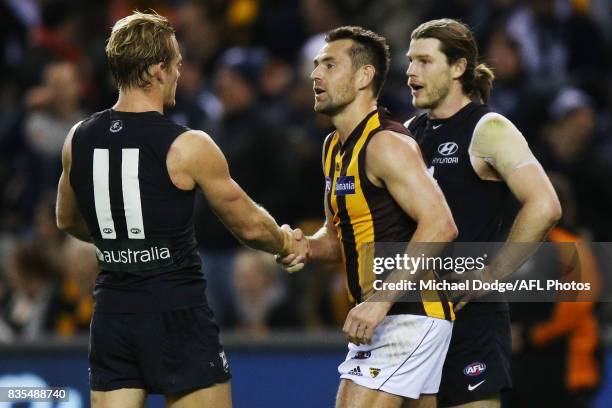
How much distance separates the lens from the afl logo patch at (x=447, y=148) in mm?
6184

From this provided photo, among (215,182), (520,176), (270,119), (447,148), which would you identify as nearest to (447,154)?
(447,148)

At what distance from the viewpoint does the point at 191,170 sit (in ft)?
18.0

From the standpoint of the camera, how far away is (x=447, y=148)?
20.4ft

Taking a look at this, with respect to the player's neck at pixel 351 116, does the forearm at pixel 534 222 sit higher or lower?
lower

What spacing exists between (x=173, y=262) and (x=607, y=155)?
577 cm

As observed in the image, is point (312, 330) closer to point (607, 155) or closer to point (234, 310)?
point (234, 310)

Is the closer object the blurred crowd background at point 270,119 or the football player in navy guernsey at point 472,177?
the football player in navy guernsey at point 472,177

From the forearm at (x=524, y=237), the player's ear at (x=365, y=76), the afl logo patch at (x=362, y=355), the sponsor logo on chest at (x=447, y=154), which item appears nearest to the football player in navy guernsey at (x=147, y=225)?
the afl logo patch at (x=362, y=355)

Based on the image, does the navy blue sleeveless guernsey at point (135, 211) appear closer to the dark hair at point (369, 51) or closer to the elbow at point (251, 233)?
the elbow at point (251, 233)

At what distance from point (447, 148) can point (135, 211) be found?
1.68 m

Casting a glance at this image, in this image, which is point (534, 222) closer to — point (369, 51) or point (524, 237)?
point (524, 237)

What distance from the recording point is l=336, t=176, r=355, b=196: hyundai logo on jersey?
5.79 meters

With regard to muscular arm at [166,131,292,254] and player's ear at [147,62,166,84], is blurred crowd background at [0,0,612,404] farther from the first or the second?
player's ear at [147,62,166,84]

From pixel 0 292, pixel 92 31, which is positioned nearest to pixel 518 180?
pixel 0 292
